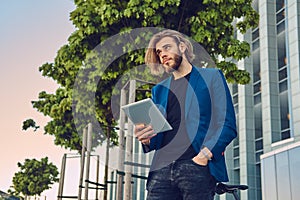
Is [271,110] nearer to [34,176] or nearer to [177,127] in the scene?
[34,176]

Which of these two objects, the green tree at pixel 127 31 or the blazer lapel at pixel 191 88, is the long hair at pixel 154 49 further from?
the green tree at pixel 127 31

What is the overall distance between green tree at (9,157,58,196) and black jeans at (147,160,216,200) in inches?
1224

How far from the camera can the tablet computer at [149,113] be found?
9.30 feet

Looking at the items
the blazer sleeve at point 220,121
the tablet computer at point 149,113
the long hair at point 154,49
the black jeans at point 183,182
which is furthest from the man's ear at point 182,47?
the black jeans at point 183,182

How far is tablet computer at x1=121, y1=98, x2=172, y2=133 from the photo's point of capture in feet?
9.30

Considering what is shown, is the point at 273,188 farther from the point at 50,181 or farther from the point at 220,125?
the point at 220,125

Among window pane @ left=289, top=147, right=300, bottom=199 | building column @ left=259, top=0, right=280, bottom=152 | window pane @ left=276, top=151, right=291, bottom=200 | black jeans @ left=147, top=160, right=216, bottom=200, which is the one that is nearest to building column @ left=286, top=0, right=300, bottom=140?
window pane @ left=276, top=151, right=291, bottom=200

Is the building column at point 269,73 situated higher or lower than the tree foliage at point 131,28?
higher

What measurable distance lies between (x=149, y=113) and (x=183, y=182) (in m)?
0.43

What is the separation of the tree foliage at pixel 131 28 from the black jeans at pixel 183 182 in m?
6.74

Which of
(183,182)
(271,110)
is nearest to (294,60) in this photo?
(271,110)

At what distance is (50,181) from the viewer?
3409cm

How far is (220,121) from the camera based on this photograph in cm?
292

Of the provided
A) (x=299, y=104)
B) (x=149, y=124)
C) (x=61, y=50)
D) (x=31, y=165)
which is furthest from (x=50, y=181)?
(x=149, y=124)
